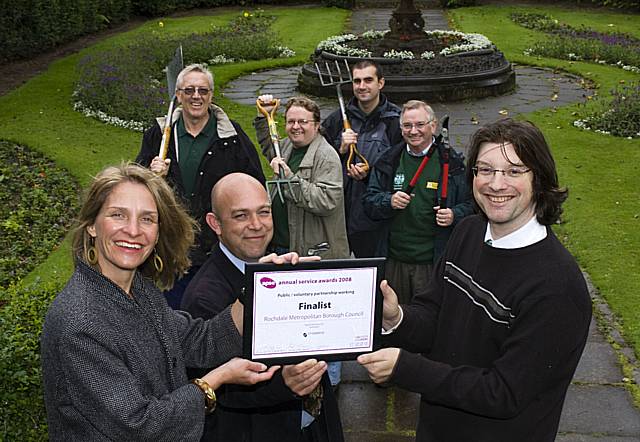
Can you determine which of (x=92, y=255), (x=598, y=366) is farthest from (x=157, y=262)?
(x=598, y=366)

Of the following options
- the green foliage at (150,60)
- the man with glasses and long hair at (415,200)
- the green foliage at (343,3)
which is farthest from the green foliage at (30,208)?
the green foliage at (343,3)

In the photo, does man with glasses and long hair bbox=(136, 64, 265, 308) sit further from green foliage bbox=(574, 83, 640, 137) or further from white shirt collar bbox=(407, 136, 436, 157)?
green foliage bbox=(574, 83, 640, 137)

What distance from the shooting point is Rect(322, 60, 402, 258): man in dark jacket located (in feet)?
21.1

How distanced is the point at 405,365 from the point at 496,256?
562 mm

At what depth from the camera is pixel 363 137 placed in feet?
22.7

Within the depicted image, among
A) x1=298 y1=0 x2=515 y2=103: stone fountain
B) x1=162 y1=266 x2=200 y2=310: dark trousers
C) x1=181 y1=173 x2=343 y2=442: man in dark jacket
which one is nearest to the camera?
x1=181 y1=173 x2=343 y2=442: man in dark jacket

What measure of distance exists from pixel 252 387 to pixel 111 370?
806mm

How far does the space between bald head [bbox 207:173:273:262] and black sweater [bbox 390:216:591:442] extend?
0.86 metres

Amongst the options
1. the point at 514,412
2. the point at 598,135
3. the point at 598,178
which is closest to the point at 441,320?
the point at 514,412

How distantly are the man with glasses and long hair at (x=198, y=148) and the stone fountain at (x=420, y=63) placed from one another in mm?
8384

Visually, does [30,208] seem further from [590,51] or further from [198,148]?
[590,51]

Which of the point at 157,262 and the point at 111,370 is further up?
the point at 157,262

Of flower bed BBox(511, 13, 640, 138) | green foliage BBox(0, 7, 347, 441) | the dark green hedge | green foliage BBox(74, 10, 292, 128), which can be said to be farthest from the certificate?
the dark green hedge

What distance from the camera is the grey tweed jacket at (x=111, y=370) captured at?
2.83 meters
